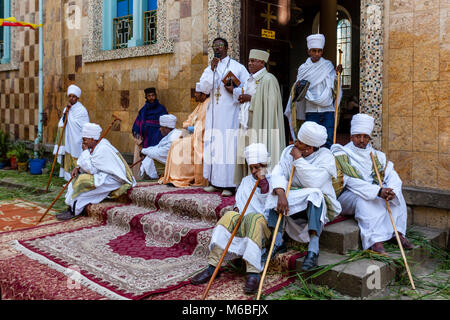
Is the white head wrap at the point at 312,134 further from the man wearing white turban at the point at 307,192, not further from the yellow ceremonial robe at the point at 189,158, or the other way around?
the yellow ceremonial robe at the point at 189,158

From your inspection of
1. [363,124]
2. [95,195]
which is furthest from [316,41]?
[95,195]

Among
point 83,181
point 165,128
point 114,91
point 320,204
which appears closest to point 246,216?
point 320,204

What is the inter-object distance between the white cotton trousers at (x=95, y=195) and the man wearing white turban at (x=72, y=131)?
2458mm

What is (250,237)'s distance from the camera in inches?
152

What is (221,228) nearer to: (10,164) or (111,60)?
(111,60)

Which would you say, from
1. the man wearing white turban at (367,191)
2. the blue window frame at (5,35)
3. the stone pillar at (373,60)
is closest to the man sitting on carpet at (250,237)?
the man wearing white turban at (367,191)

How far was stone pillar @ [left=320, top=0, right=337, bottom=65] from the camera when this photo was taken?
12.0 m

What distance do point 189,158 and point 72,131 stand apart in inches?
119

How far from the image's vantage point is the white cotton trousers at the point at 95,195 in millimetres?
6363

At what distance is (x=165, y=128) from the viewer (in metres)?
7.77

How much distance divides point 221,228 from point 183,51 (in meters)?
4.70

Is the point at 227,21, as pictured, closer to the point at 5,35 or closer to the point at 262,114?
the point at 262,114

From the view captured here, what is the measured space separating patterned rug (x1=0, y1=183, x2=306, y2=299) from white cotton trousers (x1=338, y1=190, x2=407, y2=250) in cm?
85

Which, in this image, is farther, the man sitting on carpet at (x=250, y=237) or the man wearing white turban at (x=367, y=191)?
the man wearing white turban at (x=367, y=191)
